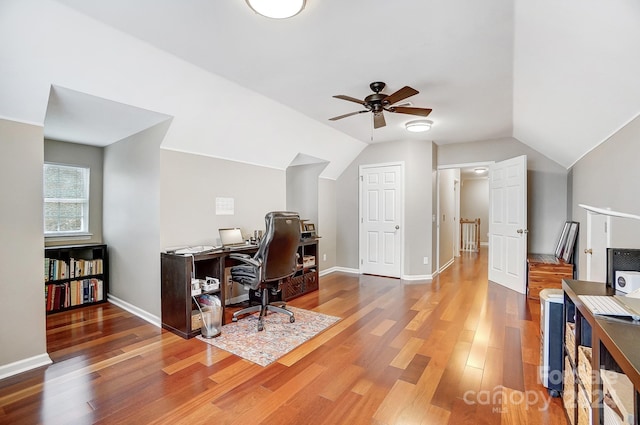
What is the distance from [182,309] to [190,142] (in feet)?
5.89

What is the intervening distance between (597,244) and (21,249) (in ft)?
17.0

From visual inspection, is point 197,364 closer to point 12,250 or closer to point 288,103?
point 12,250

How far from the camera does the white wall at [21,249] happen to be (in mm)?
2256

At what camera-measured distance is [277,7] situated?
1627 millimetres

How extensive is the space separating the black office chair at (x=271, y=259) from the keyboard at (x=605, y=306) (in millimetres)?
2378

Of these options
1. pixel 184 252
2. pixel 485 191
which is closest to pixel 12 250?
pixel 184 252

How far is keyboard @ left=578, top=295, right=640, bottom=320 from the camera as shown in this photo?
1212 mm

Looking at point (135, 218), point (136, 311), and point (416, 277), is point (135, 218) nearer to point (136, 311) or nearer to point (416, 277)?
point (136, 311)

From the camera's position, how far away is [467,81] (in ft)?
9.20

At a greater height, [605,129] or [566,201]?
[605,129]

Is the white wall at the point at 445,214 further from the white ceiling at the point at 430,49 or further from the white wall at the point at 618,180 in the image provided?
the white ceiling at the point at 430,49

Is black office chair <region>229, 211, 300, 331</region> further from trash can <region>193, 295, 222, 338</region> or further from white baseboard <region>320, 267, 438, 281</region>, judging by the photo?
white baseboard <region>320, 267, 438, 281</region>

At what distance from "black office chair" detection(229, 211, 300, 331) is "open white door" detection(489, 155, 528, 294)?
133 inches

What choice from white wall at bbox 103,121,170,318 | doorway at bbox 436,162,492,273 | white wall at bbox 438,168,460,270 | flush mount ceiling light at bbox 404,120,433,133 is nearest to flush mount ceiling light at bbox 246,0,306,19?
white wall at bbox 103,121,170,318
